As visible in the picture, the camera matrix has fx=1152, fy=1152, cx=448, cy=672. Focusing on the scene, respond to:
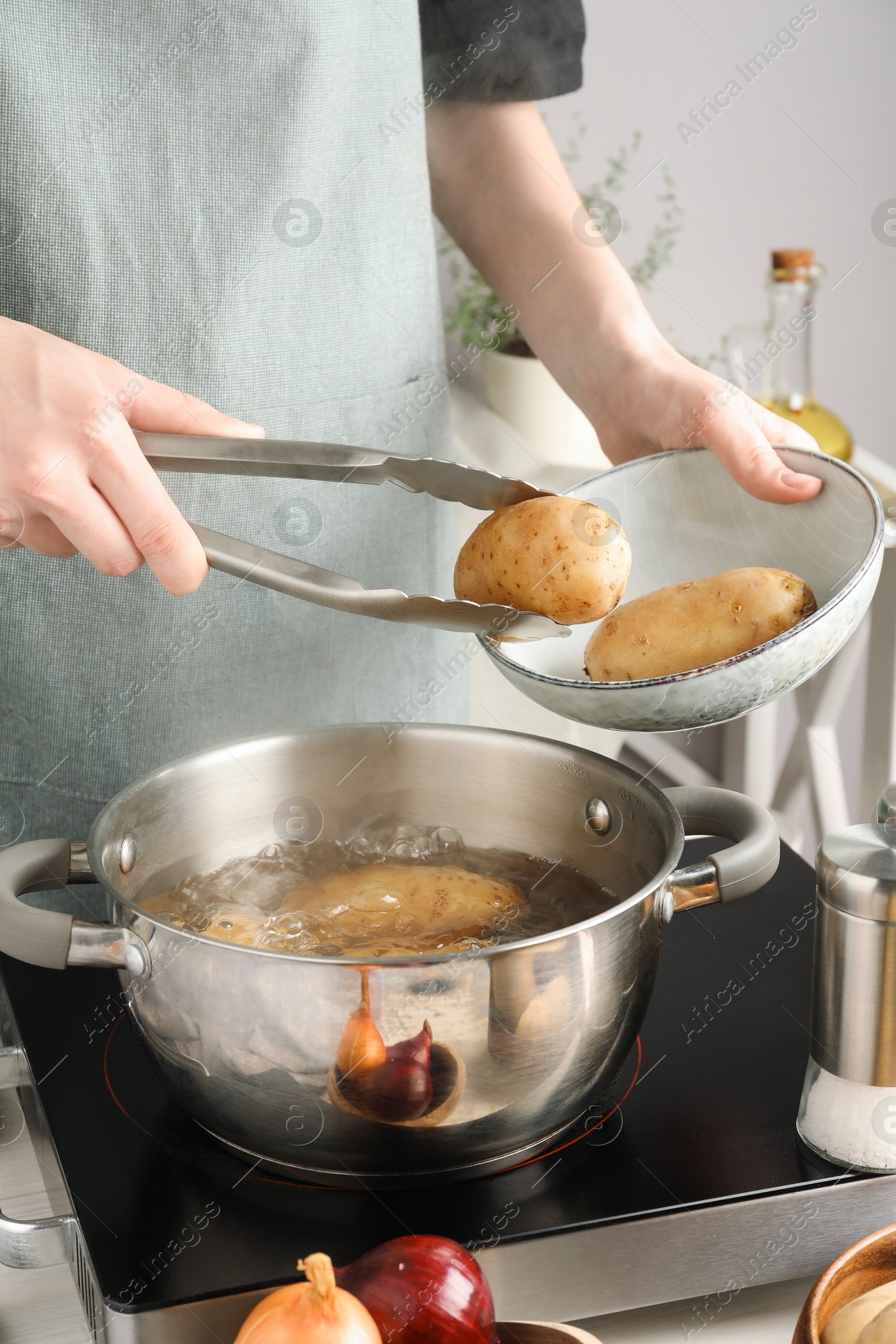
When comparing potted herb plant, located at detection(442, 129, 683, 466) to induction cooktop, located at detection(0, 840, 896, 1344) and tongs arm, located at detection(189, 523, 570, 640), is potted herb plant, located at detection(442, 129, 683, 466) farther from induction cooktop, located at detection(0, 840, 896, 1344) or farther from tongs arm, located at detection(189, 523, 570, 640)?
induction cooktop, located at detection(0, 840, 896, 1344)

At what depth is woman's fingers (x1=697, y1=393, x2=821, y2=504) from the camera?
2.19 ft

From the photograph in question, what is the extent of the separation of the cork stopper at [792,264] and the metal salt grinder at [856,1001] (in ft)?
3.41

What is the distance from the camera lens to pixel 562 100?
1.70 metres

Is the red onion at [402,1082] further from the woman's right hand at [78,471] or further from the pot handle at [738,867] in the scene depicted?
the woman's right hand at [78,471]

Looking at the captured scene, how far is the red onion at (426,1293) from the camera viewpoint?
365 mm

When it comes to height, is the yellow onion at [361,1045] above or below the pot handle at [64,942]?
below

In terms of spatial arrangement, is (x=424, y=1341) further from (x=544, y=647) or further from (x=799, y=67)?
(x=799, y=67)

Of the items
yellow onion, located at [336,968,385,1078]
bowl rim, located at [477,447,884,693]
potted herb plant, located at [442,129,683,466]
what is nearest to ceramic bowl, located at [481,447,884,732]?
bowl rim, located at [477,447,884,693]

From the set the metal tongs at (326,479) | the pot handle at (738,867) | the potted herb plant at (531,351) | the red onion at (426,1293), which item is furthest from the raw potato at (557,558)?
the potted herb plant at (531,351)

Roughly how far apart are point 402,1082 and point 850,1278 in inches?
6.4

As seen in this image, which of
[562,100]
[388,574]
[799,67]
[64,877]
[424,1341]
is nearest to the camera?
[424,1341]

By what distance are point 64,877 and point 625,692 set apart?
0.28 meters

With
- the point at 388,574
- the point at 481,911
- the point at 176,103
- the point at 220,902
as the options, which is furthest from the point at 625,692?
the point at 176,103

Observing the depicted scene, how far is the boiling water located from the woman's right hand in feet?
0.51
